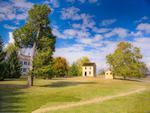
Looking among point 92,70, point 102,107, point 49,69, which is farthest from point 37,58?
point 92,70

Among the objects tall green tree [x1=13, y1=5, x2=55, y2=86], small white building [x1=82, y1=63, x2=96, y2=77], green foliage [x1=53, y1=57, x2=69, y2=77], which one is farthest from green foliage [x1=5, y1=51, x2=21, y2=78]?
small white building [x1=82, y1=63, x2=96, y2=77]

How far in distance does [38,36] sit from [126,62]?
3385 cm

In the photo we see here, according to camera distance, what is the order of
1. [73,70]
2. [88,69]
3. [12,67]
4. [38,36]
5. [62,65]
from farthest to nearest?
1. [73,70]
2. [88,69]
3. [62,65]
4. [12,67]
5. [38,36]

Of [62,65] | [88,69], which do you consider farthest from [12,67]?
[88,69]

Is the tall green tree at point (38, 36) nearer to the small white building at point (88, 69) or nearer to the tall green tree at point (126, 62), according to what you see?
the tall green tree at point (126, 62)

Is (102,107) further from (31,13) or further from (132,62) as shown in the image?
(132,62)

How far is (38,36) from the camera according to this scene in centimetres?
3897

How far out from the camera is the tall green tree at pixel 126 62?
63281mm

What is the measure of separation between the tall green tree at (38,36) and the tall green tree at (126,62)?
30.6 meters

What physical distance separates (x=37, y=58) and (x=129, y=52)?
120 feet

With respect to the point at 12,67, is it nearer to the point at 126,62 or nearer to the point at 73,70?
the point at 126,62

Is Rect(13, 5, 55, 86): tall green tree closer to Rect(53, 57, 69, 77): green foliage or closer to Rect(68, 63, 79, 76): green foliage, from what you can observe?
Rect(53, 57, 69, 77): green foliage

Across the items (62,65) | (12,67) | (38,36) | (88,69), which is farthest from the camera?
(88,69)

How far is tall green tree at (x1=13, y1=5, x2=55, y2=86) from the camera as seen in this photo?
3684 centimetres
